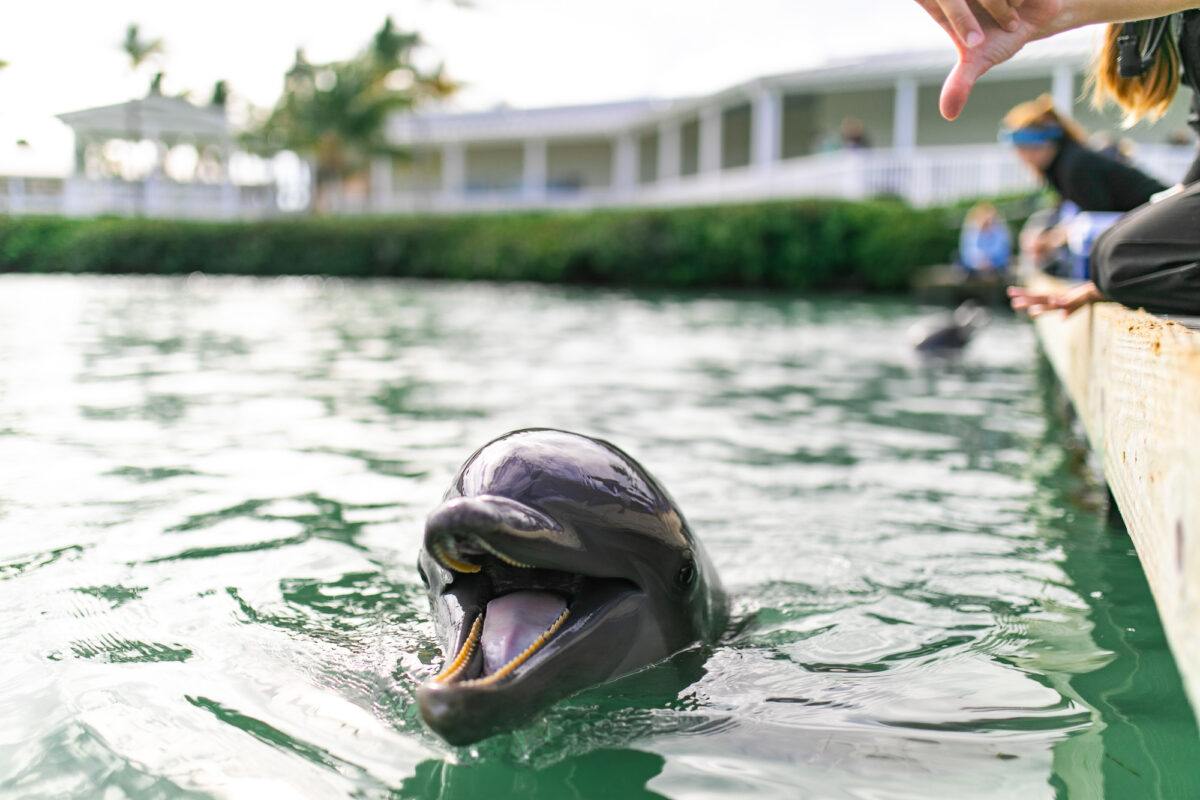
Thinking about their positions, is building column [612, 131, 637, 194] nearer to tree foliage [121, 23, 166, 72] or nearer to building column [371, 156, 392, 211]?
building column [371, 156, 392, 211]

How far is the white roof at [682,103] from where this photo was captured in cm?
2719

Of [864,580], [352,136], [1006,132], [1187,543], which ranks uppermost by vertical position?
[352,136]

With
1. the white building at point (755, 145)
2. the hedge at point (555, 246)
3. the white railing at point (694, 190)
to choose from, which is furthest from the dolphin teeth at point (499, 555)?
the hedge at point (555, 246)

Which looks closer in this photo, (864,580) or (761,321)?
(864,580)

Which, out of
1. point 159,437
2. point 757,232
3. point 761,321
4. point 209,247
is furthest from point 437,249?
point 159,437

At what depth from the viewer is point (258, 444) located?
6.53m

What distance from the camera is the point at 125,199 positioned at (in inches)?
1791

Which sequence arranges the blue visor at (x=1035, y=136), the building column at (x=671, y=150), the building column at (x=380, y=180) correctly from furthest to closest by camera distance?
the building column at (x=380, y=180), the building column at (x=671, y=150), the blue visor at (x=1035, y=136)

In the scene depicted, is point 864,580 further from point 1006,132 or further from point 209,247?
point 209,247

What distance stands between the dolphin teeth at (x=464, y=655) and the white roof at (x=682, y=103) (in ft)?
83.7

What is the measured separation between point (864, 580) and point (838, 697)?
1263 millimetres

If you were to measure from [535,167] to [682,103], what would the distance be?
918 centimetres

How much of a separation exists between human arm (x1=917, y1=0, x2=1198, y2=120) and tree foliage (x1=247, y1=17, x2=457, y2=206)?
41.7 metres

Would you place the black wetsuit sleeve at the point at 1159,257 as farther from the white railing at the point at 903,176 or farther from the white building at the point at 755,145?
the white railing at the point at 903,176
